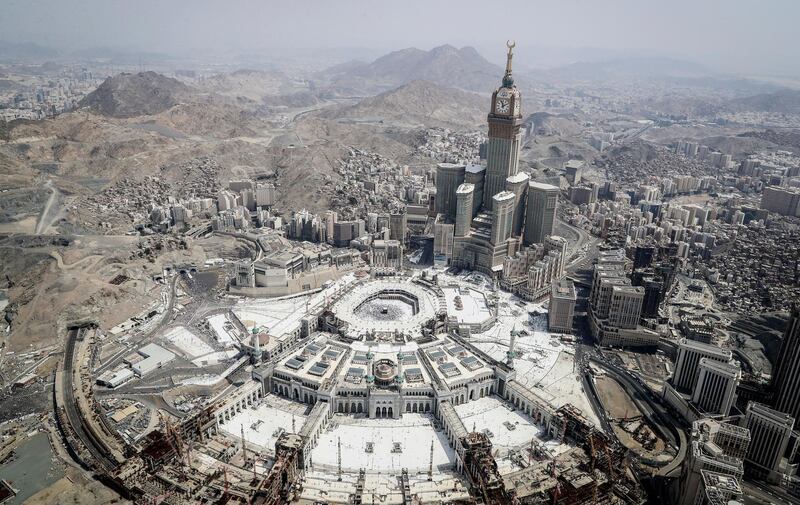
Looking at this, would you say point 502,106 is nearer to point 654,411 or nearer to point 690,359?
point 690,359

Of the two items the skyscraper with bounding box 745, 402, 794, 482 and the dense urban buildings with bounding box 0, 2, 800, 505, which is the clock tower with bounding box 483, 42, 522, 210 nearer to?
the dense urban buildings with bounding box 0, 2, 800, 505

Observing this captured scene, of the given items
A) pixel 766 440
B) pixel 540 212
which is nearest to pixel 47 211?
pixel 540 212

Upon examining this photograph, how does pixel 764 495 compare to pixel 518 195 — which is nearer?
pixel 764 495

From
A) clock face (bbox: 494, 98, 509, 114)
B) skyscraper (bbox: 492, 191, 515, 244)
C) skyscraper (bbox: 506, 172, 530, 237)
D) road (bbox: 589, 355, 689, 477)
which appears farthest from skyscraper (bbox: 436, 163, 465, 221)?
road (bbox: 589, 355, 689, 477)

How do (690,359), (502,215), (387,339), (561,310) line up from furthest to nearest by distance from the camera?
(502,215) < (561,310) < (387,339) < (690,359)

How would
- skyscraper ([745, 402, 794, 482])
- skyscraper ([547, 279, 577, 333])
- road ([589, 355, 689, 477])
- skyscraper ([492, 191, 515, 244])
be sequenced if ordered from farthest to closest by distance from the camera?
1. skyscraper ([492, 191, 515, 244])
2. skyscraper ([547, 279, 577, 333])
3. road ([589, 355, 689, 477])
4. skyscraper ([745, 402, 794, 482])

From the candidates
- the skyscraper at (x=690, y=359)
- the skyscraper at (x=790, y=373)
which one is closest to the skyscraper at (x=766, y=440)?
the skyscraper at (x=790, y=373)
